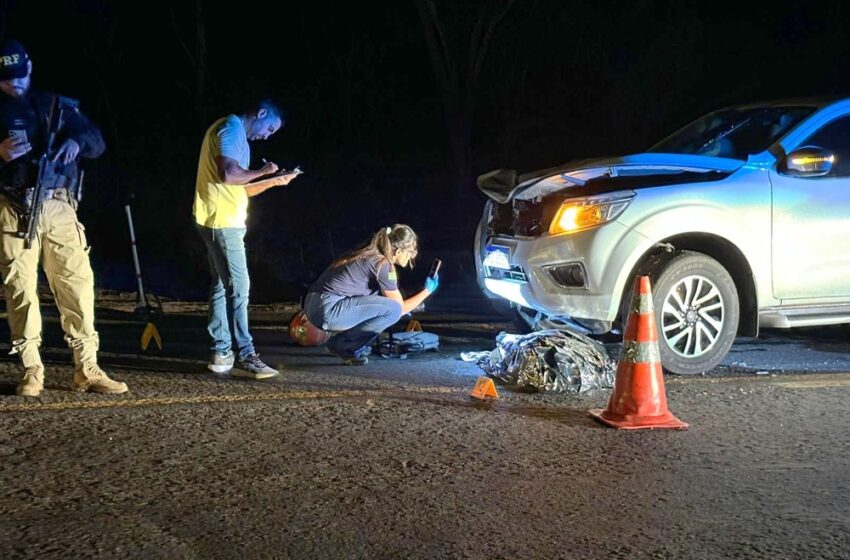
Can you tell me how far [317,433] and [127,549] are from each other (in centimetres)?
162

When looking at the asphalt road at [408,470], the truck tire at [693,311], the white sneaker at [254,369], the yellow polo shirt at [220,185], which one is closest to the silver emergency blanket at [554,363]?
the asphalt road at [408,470]

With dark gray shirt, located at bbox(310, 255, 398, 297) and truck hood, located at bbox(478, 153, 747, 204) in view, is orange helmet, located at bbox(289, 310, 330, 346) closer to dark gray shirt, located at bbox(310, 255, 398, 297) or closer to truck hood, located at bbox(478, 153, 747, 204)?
dark gray shirt, located at bbox(310, 255, 398, 297)

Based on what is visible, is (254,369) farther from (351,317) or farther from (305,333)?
(305,333)

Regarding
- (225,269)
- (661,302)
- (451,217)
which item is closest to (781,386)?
(661,302)

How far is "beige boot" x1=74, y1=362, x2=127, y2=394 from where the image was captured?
238 inches

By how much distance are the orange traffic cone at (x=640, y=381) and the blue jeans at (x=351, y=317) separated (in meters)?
2.01

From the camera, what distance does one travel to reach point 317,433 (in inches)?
205

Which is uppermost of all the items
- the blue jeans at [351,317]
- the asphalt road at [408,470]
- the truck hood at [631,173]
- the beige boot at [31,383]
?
the truck hood at [631,173]

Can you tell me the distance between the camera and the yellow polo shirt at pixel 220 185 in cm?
640

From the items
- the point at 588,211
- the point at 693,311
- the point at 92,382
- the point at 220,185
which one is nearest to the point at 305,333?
the point at 220,185

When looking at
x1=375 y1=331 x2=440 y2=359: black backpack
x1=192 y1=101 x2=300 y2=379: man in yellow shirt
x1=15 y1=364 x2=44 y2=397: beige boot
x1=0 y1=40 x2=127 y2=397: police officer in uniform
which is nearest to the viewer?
x1=0 y1=40 x2=127 y2=397: police officer in uniform

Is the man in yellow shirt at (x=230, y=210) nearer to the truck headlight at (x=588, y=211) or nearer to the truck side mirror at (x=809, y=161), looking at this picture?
the truck headlight at (x=588, y=211)

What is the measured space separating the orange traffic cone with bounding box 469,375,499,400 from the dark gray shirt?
1.33 metres

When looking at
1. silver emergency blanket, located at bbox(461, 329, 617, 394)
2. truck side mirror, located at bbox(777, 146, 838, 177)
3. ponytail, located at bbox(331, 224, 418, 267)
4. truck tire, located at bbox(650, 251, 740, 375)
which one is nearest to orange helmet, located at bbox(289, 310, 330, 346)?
ponytail, located at bbox(331, 224, 418, 267)
